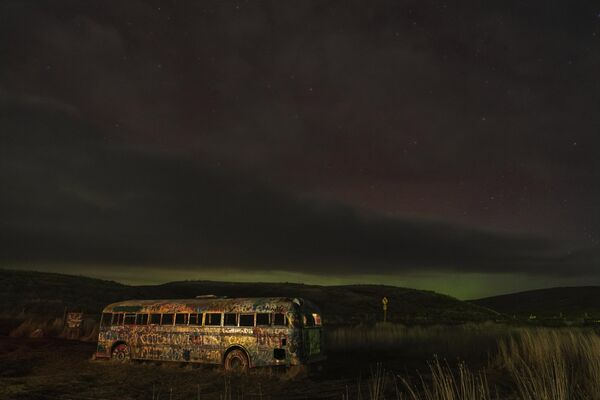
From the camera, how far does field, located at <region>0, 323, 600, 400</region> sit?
11.9 meters

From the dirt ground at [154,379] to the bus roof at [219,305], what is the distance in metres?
2.00

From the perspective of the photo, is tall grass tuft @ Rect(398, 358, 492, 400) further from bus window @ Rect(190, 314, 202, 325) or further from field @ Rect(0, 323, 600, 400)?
bus window @ Rect(190, 314, 202, 325)

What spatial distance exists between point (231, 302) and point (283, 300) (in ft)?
6.41

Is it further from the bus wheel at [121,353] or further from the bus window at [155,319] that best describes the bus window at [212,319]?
the bus wheel at [121,353]

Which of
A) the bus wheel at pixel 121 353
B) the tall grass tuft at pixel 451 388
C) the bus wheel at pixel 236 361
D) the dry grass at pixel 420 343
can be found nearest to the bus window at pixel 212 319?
the bus wheel at pixel 236 361

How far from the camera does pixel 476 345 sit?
24297 millimetres

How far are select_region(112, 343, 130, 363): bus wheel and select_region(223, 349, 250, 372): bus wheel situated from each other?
15.3 ft

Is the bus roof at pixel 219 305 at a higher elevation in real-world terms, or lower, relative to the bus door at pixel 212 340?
higher

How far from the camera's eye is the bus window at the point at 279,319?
15950 millimetres

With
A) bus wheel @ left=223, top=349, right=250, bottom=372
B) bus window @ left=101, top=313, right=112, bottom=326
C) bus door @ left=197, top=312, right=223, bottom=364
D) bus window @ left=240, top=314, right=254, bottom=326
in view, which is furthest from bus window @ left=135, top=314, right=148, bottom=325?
bus window @ left=240, top=314, right=254, bottom=326

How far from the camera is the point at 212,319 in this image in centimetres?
1698

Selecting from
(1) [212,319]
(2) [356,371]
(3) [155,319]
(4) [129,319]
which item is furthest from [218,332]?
(2) [356,371]

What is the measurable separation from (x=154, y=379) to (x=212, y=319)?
109 inches

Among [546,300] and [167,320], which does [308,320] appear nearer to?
[167,320]
